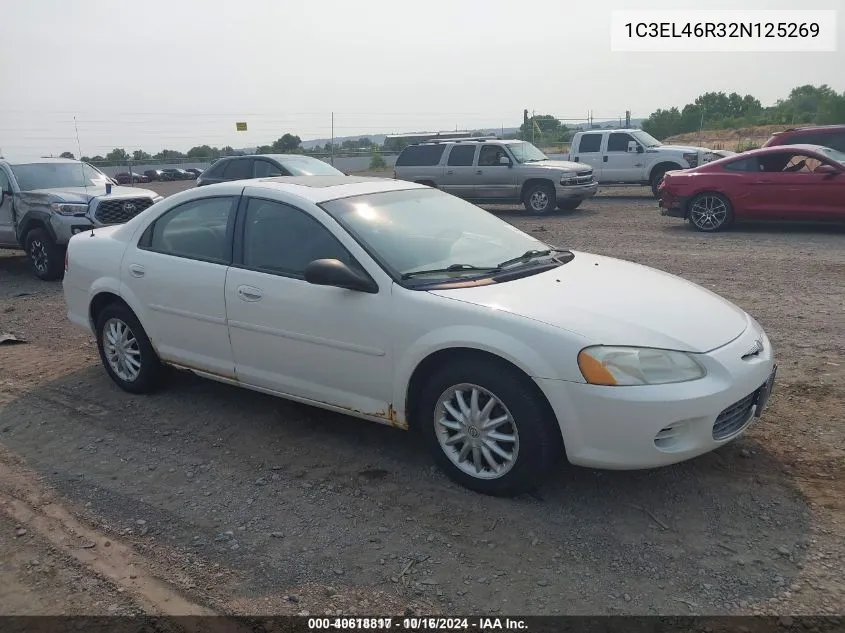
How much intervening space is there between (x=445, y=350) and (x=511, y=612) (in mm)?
1359

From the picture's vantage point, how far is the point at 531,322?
3.59 meters

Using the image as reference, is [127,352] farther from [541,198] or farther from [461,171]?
[461,171]

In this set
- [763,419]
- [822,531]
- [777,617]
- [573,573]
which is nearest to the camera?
[777,617]

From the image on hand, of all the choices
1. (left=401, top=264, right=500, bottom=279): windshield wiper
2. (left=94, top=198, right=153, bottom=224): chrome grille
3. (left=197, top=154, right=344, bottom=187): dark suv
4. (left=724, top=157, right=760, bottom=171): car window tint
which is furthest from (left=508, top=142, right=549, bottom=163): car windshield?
(left=401, top=264, right=500, bottom=279): windshield wiper

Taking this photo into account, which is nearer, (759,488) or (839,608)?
(839,608)

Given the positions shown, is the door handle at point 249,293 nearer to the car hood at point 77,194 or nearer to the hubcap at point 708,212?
the car hood at point 77,194

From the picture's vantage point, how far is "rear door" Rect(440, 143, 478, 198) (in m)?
17.6

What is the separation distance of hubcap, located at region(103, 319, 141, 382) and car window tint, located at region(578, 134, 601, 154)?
16663 millimetres

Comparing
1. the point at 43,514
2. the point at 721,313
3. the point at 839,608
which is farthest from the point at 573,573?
the point at 43,514

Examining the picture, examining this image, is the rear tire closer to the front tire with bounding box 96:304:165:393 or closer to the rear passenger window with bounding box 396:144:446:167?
the rear passenger window with bounding box 396:144:446:167

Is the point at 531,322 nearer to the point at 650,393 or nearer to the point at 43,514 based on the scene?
the point at 650,393

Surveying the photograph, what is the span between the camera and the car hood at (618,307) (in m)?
3.58

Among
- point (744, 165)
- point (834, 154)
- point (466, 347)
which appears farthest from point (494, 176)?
point (466, 347)

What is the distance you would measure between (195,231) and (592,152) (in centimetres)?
1668
